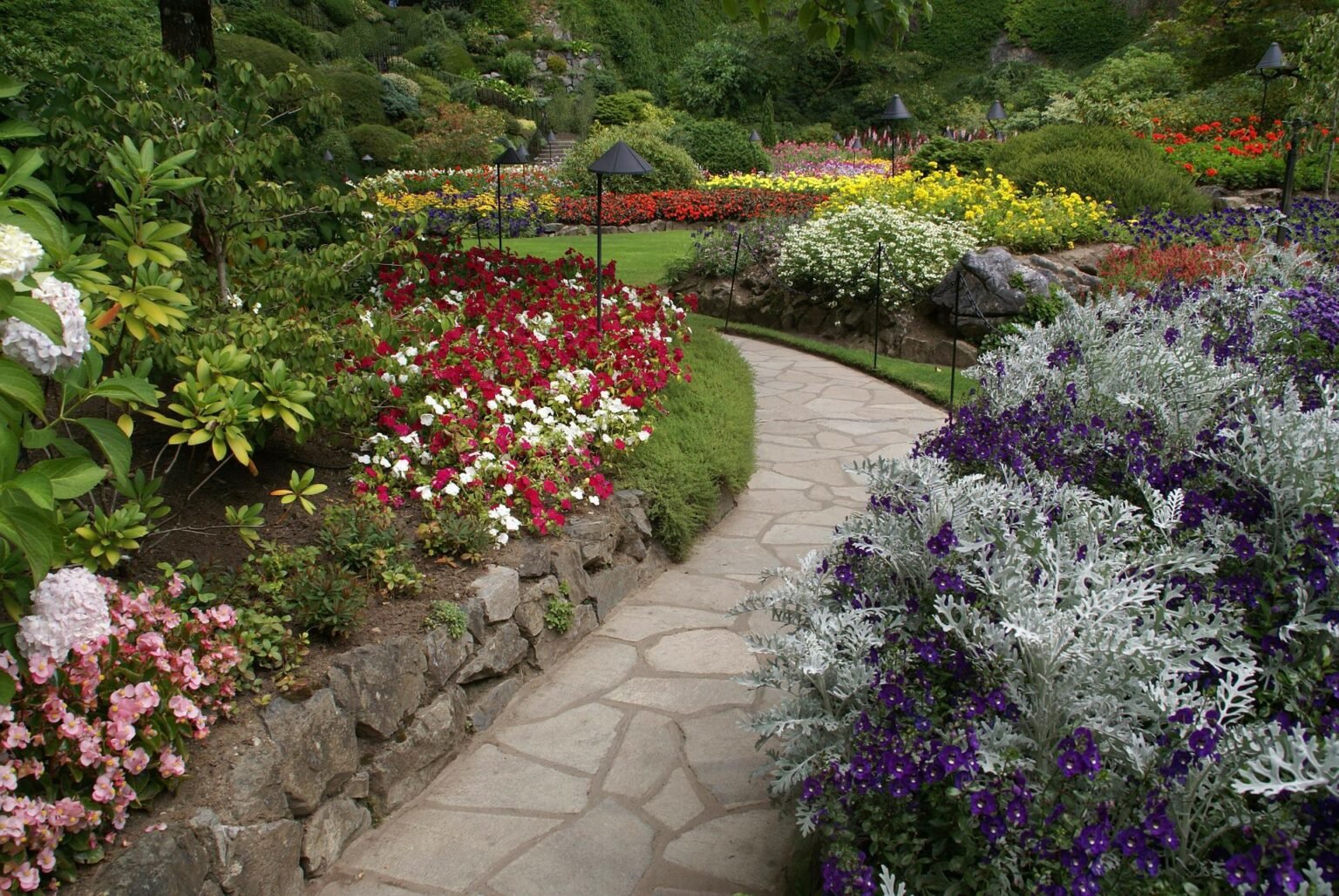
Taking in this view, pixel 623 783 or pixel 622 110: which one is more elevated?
pixel 622 110

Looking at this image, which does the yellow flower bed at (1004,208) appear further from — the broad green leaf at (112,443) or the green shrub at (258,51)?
the green shrub at (258,51)

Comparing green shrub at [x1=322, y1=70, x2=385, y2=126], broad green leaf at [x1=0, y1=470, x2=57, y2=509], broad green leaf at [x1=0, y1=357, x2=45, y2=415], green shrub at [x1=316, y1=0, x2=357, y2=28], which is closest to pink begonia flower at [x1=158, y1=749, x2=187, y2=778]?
broad green leaf at [x1=0, y1=470, x2=57, y2=509]

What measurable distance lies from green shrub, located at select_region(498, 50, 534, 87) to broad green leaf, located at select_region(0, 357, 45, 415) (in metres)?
32.2

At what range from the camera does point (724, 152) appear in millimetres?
21297

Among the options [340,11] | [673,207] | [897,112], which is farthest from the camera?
[340,11]

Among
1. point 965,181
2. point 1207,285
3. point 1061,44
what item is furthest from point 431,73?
point 1207,285

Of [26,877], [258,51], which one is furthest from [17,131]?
[258,51]

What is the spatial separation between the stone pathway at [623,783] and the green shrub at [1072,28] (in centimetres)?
3229

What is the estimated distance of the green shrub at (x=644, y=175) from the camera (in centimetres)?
1867

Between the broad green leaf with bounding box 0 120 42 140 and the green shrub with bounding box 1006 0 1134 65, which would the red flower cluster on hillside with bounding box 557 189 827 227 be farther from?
the green shrub with bounding box 1006 0 1134 65

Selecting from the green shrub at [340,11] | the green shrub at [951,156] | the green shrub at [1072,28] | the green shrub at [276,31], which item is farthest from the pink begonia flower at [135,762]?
the green shrub at [1072,28]

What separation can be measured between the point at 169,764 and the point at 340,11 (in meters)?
34.4

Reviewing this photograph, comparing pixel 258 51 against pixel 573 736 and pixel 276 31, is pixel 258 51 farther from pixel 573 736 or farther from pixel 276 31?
pixel 573 736

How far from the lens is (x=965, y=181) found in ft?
39.0
